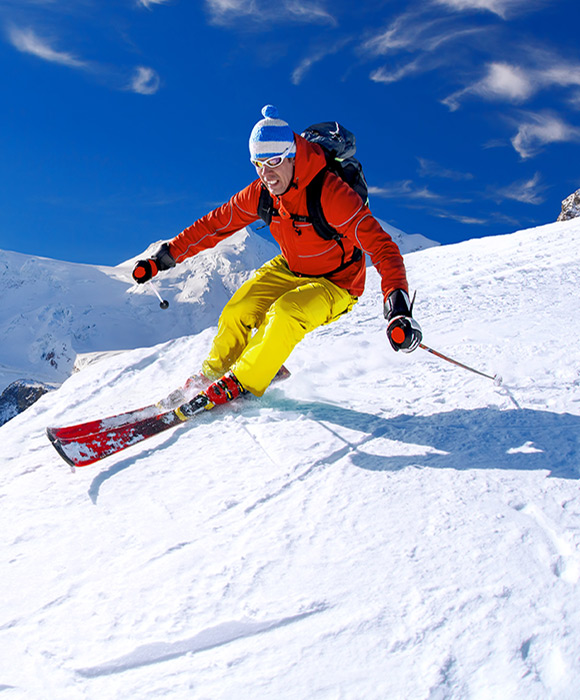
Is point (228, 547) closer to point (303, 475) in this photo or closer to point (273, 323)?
point (303, 475)

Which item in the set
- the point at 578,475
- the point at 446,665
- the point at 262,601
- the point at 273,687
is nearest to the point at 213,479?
the point at 262,601

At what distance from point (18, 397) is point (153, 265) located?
20.3 meters

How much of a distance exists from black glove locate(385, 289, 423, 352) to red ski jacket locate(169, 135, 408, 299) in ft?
0.54

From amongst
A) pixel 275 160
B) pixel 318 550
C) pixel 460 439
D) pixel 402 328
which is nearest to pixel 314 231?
pixel 275 160

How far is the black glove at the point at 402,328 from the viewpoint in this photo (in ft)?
10.3

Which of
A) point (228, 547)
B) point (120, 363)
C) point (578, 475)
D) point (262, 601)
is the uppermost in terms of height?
→ point (120, 363)

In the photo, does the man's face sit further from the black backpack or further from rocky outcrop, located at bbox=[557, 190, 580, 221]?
rocky outcrop, located at bbox=[557, 190, 580, 221]

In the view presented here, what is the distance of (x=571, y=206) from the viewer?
3997 centimetres

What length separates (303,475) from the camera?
2.74 meters

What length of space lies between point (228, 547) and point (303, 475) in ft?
2.02

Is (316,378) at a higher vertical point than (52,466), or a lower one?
higher

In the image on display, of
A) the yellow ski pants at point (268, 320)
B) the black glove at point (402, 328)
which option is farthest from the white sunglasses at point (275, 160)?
the black glove at point (402, 328)

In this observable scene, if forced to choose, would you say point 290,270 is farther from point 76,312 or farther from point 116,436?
point 76,312

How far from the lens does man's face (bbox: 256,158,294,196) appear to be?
3.63 meters
